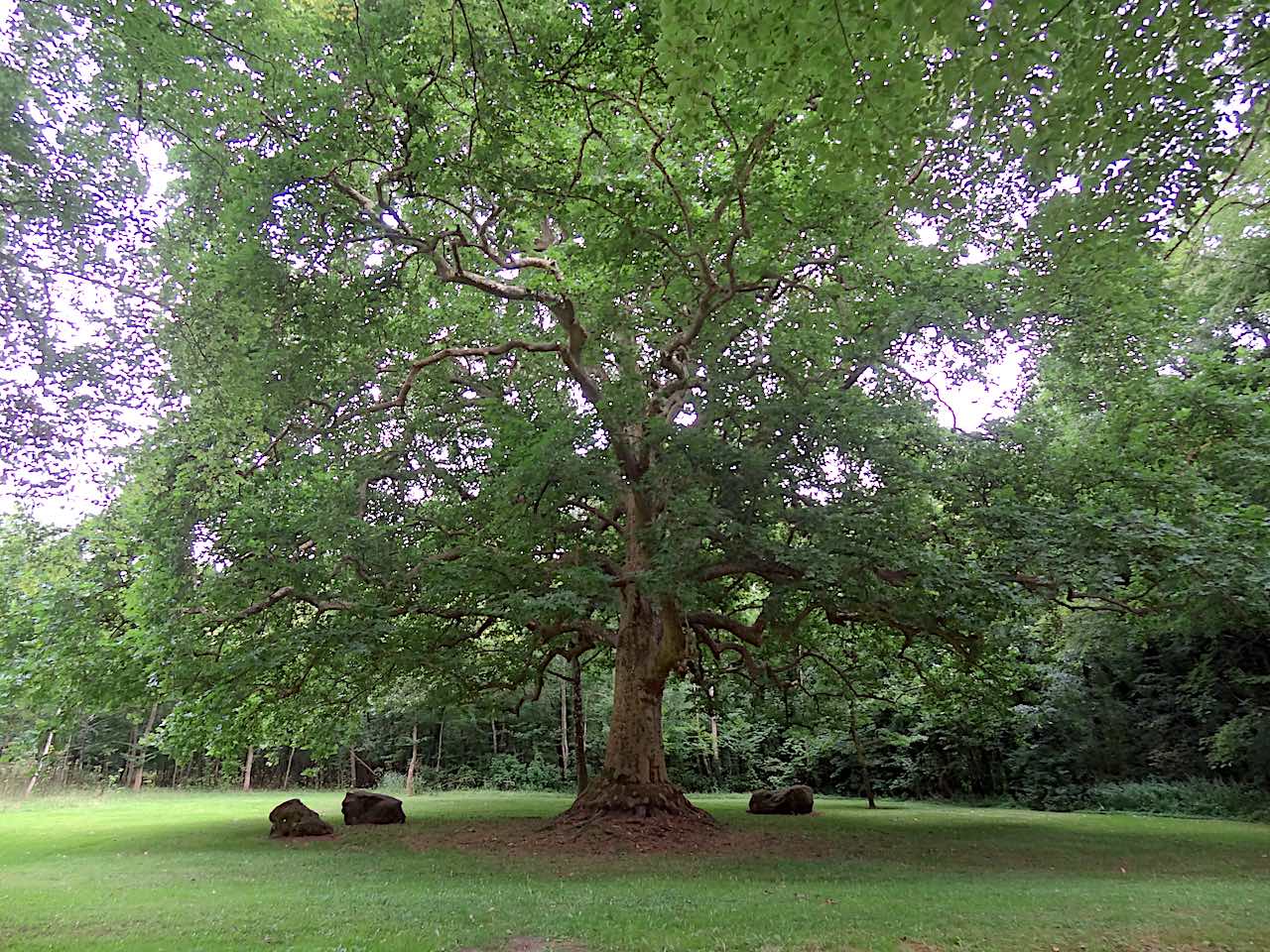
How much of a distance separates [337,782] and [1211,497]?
1447 inches

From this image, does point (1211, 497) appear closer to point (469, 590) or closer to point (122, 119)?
point (469, 590)

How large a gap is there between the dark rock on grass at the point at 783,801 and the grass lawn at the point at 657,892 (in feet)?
10.9

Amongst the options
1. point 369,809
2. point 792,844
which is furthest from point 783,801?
point 369,809

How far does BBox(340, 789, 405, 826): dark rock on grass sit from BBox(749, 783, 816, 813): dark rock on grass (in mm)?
8306

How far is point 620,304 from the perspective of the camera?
1163 cm

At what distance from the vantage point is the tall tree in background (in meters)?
5.00

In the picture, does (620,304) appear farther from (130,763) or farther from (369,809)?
(130,763)

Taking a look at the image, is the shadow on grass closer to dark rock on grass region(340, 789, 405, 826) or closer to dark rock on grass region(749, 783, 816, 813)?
dark rock on grass region(340, 789, 405, 826)

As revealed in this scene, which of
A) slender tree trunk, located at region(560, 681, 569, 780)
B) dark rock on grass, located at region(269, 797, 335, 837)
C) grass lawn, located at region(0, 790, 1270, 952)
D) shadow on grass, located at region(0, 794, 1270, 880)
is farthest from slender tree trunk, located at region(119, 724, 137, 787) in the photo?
dark rock on grass, located at region(269, 797, 335, 837)

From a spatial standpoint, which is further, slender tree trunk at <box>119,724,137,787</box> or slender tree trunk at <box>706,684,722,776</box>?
slender tree trunk at <box>119,724,137,787</box>

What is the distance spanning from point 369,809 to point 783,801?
31.1 feet

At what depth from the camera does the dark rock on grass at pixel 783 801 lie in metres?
17.5

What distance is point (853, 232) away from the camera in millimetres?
8906

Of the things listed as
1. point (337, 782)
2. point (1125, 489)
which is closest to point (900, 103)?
point (1125, 489)
